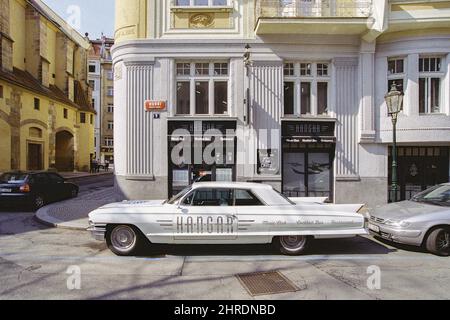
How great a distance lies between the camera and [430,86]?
11961mm

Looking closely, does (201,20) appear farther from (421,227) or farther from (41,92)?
(41,92)

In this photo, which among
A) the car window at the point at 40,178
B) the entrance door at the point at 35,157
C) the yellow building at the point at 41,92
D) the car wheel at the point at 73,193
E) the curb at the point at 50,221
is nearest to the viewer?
the curb at the point at 50,221

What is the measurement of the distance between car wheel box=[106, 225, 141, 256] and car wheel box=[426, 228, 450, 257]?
238 inches

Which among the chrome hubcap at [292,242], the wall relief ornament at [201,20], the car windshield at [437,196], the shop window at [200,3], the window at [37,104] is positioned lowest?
the chrome hubcap at [292,242]

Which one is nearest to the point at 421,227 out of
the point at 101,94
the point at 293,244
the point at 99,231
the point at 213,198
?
the point at 293,244

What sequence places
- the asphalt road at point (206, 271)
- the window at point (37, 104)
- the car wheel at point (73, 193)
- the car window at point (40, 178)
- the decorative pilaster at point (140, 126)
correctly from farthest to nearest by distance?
the window at point (37, 104) → the car wheel at point (73, 193) → the car window at point (40, 178) → the decorative pilaster at point (140, 126) → the asphalt road at point (206, 271)

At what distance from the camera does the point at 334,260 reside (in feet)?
20.7

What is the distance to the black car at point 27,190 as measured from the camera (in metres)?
12.0

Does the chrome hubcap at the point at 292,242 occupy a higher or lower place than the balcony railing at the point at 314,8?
lower

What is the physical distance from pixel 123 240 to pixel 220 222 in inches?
80.5

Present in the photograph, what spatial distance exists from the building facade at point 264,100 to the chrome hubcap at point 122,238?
5507mm

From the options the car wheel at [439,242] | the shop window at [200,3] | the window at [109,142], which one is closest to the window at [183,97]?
the shop window at [200,3]

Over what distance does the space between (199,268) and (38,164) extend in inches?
1121

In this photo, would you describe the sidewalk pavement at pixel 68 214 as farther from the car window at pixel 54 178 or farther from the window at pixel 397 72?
the window at pixel 397 72
